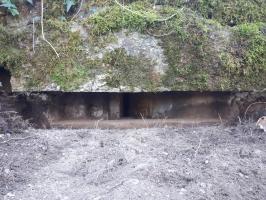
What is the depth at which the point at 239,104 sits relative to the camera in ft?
9.78

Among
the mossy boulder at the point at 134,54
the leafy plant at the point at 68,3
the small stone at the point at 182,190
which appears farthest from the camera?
the leafy plant at the point at 68,3

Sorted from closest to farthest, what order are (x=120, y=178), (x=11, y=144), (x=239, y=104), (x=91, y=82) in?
(x=120, y=178) → (x=11, y=144) → (x=91, y=82) → (x=239, y=104)

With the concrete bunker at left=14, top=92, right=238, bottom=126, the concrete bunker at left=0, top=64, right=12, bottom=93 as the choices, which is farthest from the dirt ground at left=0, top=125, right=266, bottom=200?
the concrete bunker at left=0, top=64, right=12, bottom=93

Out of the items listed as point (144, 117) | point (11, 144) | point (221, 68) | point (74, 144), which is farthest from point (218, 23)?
point (11, 144)

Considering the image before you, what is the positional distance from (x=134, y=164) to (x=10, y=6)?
152cm

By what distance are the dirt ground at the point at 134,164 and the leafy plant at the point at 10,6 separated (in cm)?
88

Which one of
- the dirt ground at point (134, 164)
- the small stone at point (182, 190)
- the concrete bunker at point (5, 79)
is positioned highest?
the concrete bunker at point (5, 79)

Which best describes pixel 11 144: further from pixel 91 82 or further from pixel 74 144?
pixel 91 82

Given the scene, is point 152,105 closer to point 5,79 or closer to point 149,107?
point 149,107

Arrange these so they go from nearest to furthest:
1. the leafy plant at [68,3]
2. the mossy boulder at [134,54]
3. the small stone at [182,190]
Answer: the small stone at [182,190], the mossy boulder at [134,54], the leafy plant at [68,3]

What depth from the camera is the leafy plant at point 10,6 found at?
2844mm

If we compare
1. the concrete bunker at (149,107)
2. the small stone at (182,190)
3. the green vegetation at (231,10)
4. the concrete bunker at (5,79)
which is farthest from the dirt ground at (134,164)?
the green vegetation at (231,10)

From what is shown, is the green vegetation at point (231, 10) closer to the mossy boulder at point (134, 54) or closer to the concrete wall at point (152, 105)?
the mossy boulder at point (134, 54)

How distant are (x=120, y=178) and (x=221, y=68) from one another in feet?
4.07
